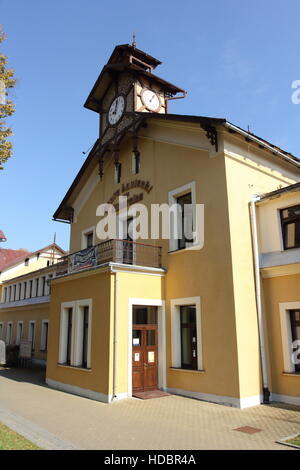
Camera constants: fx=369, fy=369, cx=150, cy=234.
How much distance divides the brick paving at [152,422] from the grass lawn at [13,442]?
0.64m

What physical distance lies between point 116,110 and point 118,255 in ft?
23.0

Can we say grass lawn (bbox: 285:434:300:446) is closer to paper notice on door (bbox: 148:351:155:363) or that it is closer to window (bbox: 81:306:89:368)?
paper notice on door (bbox: 148:351:155:363)

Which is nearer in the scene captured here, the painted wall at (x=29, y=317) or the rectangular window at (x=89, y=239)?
the rectangular window at (x=89, y=239)

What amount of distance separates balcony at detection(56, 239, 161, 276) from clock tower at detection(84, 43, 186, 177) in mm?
4330

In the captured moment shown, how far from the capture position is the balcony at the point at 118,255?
523 inches

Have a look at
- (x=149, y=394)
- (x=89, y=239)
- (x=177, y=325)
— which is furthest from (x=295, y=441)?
(x=89, y=239)

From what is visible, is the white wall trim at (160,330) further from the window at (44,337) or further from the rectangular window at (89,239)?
the window at (44,337)

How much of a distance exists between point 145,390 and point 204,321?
9.87ft

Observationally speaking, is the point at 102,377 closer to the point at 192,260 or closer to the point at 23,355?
the point at 192,260

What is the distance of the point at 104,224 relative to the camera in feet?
54.5

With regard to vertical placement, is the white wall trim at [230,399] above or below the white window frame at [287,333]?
below

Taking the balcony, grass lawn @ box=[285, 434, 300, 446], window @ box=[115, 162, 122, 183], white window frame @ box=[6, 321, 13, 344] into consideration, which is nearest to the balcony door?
the balcony

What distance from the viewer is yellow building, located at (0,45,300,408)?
10672mm
